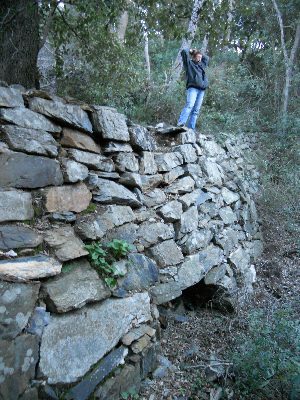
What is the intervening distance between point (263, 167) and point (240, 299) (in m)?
4.04

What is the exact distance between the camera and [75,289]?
2.43 meters

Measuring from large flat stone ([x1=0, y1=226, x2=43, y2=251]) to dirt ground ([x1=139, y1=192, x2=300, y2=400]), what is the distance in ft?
5.67

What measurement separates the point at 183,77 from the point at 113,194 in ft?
22.4

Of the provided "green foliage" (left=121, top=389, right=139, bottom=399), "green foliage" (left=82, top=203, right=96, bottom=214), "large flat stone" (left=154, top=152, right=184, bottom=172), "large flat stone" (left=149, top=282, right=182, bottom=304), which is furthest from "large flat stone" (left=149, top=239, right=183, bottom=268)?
"green foliage" (left=121, top=389, right=139, bottom=399)

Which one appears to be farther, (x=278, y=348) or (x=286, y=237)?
(x=286, y=237)

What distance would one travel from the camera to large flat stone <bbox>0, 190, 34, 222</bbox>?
2.32m

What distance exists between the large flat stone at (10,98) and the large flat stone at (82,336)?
6.25 ft

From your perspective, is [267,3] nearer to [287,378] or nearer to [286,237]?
[286,237]

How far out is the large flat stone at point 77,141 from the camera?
9.95 feet

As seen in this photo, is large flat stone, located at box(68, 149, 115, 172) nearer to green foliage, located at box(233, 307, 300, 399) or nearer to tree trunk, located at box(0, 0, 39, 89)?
tree trunk, located at box(0, 0, 39, 89)

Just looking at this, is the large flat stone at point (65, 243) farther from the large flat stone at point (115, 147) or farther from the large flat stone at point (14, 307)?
the large flat stone at point (115, 147)

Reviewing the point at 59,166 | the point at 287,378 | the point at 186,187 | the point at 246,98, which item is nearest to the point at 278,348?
the point at 287,378

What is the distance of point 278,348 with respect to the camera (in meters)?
2.74

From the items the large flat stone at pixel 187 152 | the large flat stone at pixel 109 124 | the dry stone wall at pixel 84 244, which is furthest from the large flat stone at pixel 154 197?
the large flat stone at pixel 187 152
